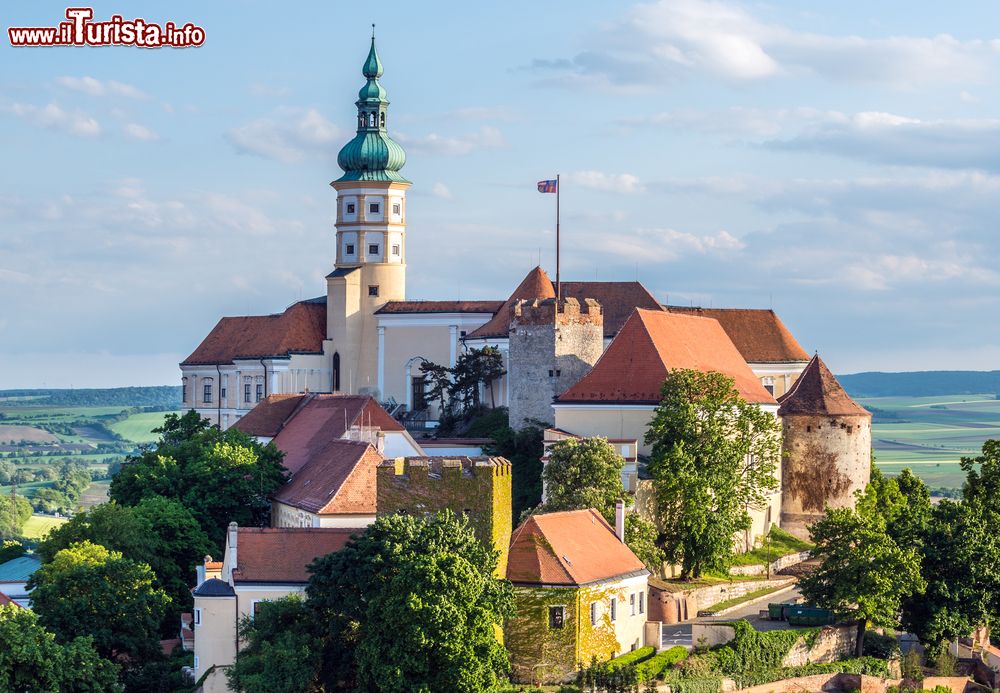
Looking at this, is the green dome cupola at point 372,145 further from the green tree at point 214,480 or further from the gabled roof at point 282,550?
the gabled roof at point 282,550

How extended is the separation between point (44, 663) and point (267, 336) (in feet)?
158

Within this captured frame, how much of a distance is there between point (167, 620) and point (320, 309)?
126ft

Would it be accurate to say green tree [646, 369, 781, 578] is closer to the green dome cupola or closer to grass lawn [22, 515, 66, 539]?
the green dome cupola

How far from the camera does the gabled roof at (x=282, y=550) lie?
55.0 m

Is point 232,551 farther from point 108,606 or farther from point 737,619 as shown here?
point 737,619

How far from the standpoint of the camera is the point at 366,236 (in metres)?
99.8

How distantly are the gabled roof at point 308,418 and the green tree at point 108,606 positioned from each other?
13.1 metres

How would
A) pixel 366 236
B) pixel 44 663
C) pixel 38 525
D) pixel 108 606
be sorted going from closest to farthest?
pixel 44 663, pixel 108 606, pixel 366 236, pixel 38 525

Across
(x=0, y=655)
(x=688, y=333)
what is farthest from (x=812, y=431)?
(x=0, y=655)

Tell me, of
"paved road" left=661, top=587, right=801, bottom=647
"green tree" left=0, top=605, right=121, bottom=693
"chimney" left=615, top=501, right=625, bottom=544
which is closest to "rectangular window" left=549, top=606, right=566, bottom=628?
"paved road" left=661, top=587, right=801, bottom=647

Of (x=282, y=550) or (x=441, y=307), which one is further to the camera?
(x=441, y=307)

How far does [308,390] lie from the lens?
98062 mm

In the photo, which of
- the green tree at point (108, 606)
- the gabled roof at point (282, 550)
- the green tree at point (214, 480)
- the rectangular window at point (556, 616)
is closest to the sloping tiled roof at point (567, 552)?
the rectangular window at point (556, 616)

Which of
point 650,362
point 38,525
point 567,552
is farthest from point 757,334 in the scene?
point 38,525
